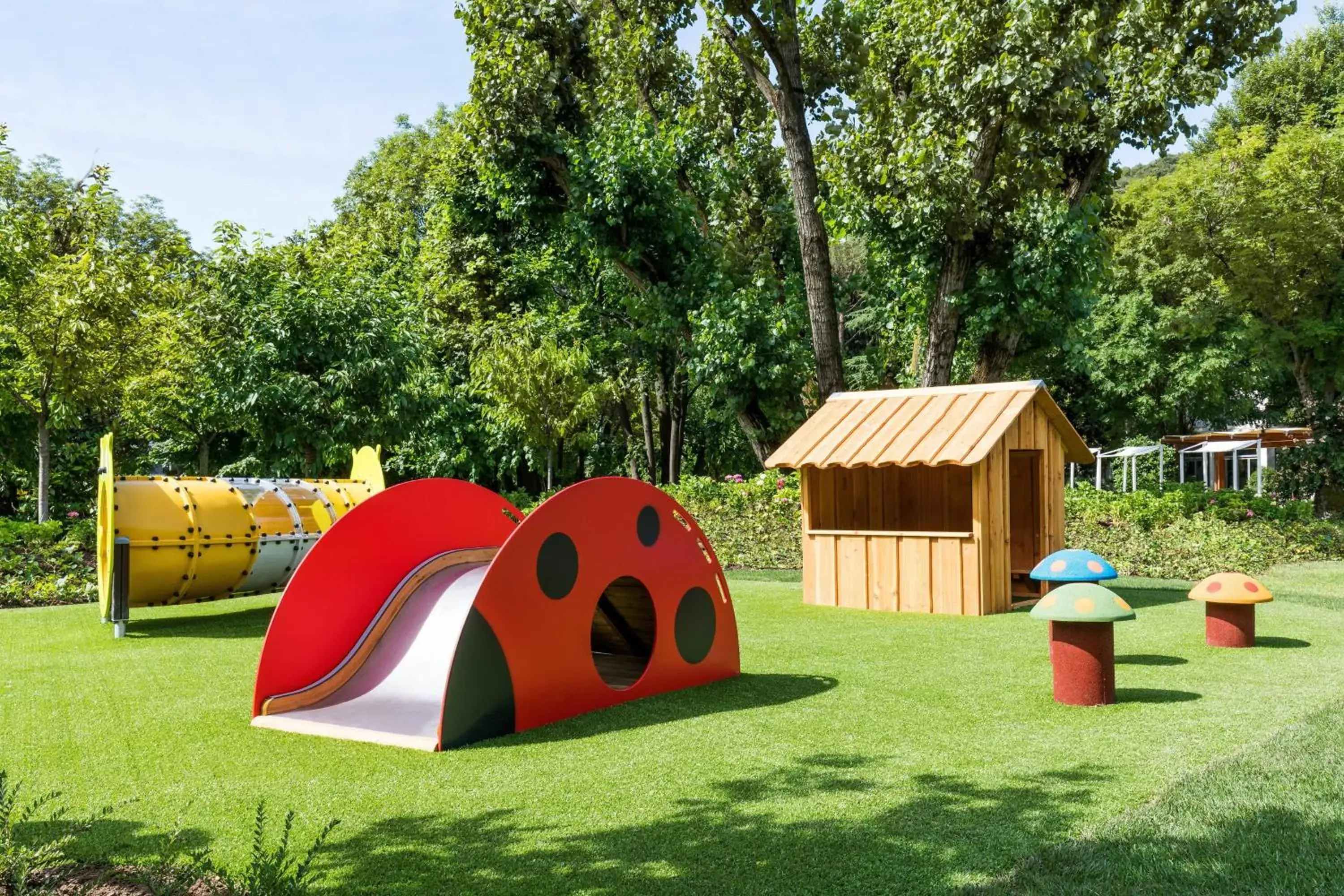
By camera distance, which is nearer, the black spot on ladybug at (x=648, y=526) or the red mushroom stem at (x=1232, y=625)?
the black spot on ladybug at (x=648, y=526)

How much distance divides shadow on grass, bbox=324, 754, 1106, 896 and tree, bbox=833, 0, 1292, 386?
503 inches

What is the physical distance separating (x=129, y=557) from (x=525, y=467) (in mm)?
21282

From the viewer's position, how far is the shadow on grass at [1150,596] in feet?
43.1

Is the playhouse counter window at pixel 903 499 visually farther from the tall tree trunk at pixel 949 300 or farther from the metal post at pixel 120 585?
the metal post at pixel 120 585

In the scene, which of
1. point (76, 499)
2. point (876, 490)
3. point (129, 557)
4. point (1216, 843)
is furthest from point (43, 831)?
point (76, 499)

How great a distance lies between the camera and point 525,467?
32750 mm

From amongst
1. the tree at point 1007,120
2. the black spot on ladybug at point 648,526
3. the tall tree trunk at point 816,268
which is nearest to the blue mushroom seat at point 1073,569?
the black spot on ladybug at point 648,526

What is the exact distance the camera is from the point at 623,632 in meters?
8.35

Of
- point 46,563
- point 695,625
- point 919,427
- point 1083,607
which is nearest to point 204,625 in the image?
point 46,563

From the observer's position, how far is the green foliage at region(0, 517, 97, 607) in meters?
15.0

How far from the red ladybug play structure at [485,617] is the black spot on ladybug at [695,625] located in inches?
0.5

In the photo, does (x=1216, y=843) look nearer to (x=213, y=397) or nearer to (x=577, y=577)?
(x=577, y=577)

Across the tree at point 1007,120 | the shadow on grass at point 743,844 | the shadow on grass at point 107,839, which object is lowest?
the shadow on grass at point 107,839

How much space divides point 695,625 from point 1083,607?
2.83 m
